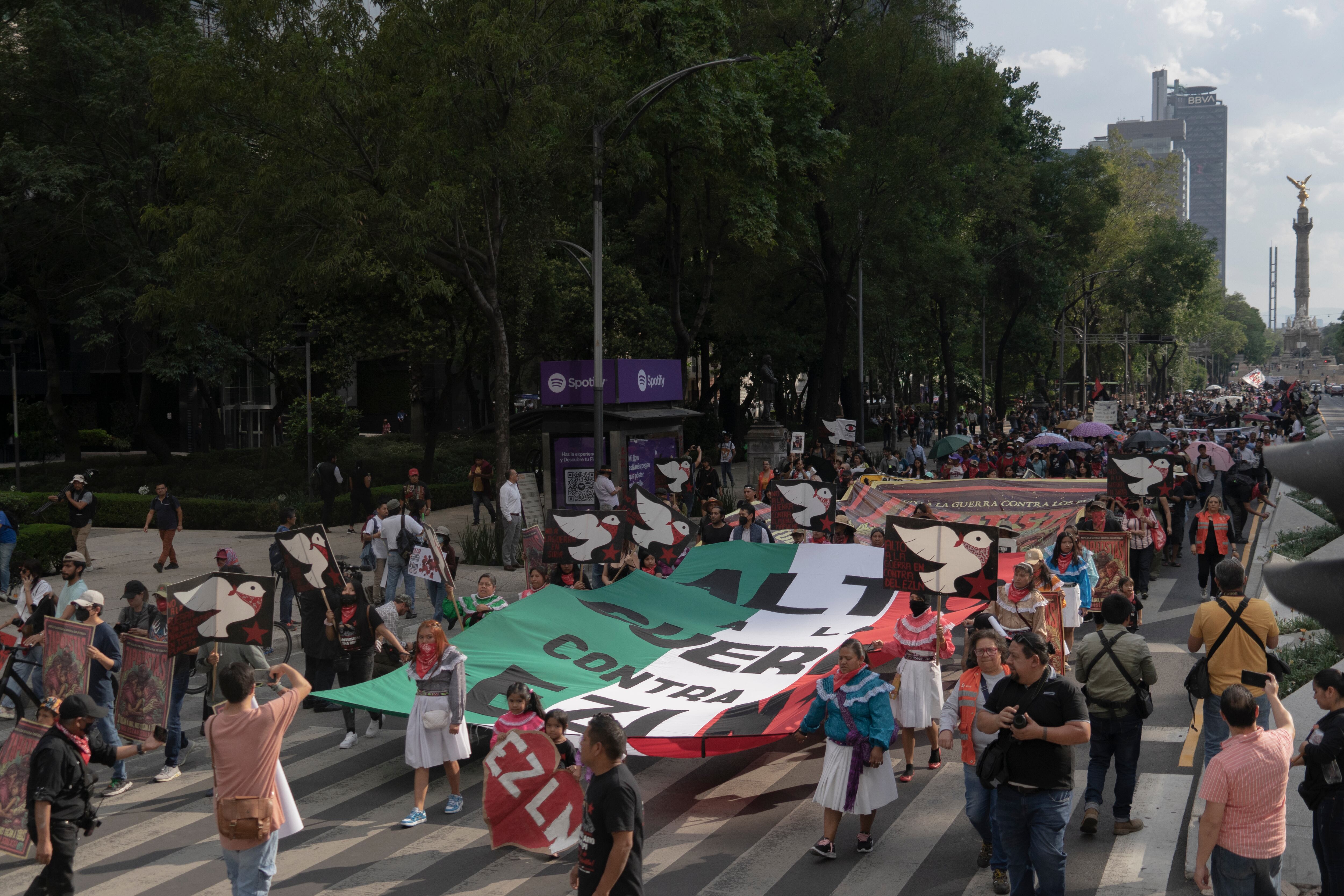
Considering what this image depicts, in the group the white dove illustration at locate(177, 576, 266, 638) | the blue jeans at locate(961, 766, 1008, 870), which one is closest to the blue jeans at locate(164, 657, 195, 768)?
the white dove illustration at locate(177, 576, 266, 638)

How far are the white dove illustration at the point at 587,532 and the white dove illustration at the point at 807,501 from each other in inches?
Result: 168

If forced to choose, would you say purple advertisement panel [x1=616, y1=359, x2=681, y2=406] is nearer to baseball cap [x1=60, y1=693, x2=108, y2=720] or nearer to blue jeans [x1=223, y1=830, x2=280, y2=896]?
baseball cap [x1=60, y1=693, x2=108, y2=720]

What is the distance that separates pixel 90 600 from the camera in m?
10.2

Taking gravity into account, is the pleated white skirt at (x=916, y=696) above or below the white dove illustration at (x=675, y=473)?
below

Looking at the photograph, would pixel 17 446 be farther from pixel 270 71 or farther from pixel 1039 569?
pixel 1039 569

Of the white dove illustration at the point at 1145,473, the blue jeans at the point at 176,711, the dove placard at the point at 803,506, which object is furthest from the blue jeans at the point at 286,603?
the white dove illustration at the point at 1145,473

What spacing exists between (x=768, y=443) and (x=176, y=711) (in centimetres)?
2574

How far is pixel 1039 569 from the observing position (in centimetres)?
1165

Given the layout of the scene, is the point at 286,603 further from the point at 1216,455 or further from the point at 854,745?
the point at 1216,455

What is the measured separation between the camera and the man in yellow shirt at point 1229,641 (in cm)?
837

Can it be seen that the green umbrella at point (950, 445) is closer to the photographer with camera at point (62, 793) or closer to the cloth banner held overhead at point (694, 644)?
the cloth banner held overhead at point (694, 644)

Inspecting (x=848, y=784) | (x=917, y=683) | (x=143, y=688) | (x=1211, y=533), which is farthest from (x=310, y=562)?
(x=1211, y=533)

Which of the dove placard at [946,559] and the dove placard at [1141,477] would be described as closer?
the dove placard at [946,559]

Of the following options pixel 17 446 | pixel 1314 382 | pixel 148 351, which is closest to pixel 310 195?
pixel 17 446
